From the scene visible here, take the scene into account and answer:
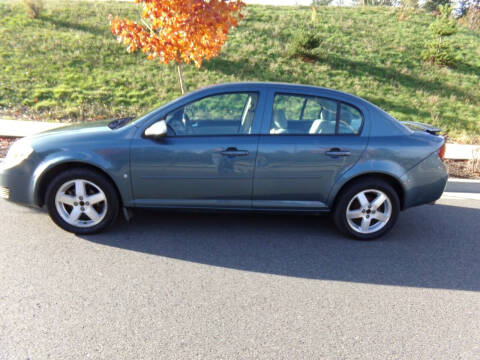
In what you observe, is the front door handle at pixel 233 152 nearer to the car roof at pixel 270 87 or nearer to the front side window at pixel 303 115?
the front side window at pixel 303 115

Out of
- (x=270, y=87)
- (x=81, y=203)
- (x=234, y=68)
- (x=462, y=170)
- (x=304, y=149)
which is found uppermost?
(x=234, y=68)

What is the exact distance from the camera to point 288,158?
160 inches

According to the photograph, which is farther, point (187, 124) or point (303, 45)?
point (303, 45)

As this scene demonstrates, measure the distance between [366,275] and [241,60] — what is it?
1395 cm

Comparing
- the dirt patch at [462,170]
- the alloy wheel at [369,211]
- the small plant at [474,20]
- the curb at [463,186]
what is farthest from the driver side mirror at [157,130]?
the small plant at [474,20]

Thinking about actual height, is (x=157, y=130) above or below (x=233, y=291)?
above

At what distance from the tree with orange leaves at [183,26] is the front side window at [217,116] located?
3.44 m

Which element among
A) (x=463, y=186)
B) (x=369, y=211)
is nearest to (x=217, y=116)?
(x=369, y=211)

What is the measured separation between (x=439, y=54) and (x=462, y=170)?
41.6 feet

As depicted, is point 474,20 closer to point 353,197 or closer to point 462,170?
point 462,170

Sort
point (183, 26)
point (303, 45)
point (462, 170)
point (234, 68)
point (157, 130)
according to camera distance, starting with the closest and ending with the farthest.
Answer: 1. point (157, 130)
2. point (183, 26)
3. point (462, 170)
4. point (234, 68)
5. point (303, 45)

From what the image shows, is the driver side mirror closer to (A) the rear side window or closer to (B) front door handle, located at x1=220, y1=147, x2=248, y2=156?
(B) front door handle, located at x1=220, y1=147, x2=248, y2=156

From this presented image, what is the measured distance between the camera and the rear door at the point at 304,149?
406 centimetres

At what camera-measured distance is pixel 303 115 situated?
4328 millimetres
